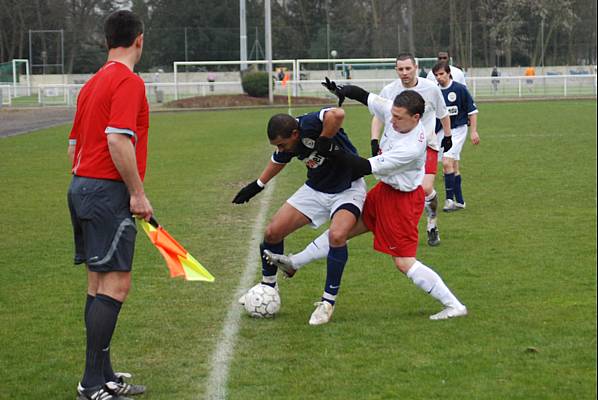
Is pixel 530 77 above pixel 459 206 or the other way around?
above

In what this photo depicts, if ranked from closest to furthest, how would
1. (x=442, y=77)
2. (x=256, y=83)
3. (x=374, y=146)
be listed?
(x=374, y=146)
(x=442, y=77)
(x=256, y=83)

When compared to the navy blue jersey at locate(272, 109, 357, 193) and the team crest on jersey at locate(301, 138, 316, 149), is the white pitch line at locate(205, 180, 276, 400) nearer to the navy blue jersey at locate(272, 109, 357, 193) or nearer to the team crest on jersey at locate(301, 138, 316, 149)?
the navy blue jersey at locate(272, 109, 357, 193)

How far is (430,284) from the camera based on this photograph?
655cm

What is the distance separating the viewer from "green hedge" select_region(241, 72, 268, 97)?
151ft

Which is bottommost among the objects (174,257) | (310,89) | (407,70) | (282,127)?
(174,257)

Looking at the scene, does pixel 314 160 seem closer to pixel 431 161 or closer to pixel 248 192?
pixel 248 192

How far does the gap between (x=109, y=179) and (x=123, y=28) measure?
78 cm

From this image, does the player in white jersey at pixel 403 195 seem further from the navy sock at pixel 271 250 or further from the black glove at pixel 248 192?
the black glove at pixel 248 192

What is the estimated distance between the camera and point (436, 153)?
10.2 m

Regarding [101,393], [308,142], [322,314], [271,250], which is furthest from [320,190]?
[101,393]

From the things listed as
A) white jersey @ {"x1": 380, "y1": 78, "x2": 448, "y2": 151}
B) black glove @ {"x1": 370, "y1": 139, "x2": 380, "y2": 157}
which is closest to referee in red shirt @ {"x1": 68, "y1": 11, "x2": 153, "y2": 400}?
black glove @ {"x1": 370, "y1": 139, "x2": 380, "y2": 157}

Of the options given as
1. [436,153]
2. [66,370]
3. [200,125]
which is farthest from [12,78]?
[66,370]

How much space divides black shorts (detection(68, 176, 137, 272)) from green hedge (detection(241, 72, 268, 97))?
41.4 m

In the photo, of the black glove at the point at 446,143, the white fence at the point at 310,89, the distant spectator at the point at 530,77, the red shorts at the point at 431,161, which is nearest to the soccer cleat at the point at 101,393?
the red shorts at the point at 431,161
